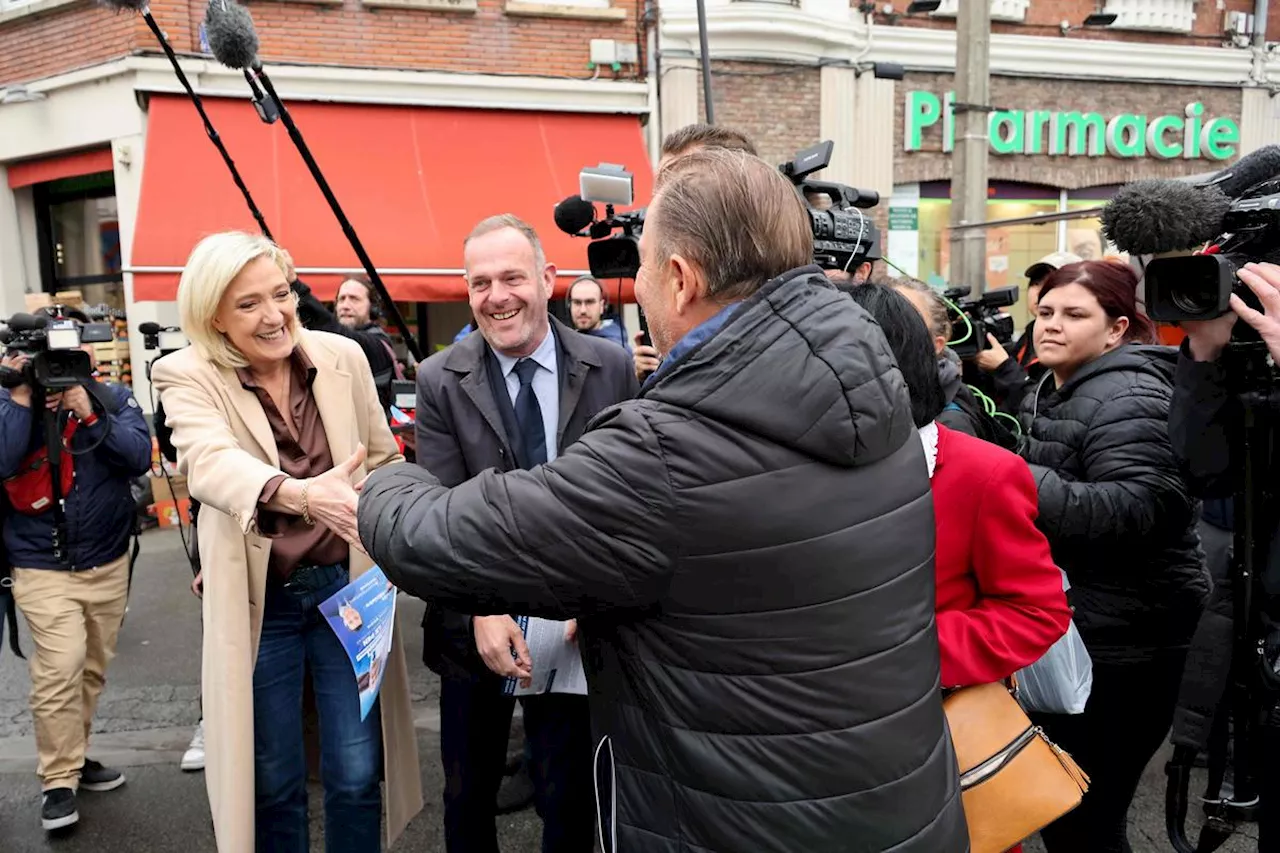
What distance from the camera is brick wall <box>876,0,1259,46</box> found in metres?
10.5

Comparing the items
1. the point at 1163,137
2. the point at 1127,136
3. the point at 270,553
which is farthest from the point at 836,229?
the point at 1163,137

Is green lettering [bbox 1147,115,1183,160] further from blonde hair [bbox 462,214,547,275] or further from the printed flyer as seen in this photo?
the printed flyer

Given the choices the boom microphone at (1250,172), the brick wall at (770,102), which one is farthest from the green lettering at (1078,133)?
the boom microphone at (1250,172)

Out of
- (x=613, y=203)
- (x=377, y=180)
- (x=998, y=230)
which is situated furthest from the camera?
(x=998, y=230)

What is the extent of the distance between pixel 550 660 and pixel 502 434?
0.61 m

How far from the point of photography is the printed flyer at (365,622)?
2.37 m

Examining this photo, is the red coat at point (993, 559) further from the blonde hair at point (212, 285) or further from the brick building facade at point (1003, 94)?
the brick building facade at point (1003, 94)

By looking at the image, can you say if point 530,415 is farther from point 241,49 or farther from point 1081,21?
point 1081,21

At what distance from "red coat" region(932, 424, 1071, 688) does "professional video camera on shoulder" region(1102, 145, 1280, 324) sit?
2.13 ft

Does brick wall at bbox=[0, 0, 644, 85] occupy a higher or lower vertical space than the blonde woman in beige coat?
higher

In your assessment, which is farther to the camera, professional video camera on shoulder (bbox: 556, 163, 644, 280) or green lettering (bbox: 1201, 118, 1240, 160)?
green lettering (bbox: 1201, 118, 1240, 160)

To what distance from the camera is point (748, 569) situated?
1294 millimetres

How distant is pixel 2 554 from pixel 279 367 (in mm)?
2000

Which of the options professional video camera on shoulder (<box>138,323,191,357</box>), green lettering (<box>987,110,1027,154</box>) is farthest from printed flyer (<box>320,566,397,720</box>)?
green lettering (<box>987,110,1027,154</box>)
